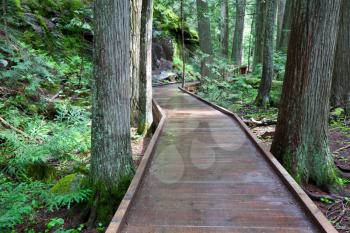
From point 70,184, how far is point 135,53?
13.5 ft

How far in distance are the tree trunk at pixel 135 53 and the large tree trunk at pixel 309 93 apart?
4113mm

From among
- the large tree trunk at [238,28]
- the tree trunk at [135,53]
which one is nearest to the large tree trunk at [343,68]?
the tree trunk at [135,53]

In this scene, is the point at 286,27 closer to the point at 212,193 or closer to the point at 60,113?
the point at 60,113

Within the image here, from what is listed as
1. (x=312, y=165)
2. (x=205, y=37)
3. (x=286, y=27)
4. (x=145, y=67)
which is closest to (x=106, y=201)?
(x=312, y=165)

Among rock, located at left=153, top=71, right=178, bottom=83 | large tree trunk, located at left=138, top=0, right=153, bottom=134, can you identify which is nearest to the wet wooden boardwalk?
large tree trunk, located at left=138, top=0, right=153, bottom=134

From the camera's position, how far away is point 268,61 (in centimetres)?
1295

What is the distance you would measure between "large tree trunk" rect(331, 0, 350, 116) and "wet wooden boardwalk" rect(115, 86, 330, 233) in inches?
133

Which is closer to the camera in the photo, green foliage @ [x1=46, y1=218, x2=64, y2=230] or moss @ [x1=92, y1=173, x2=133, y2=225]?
green foliage @ [x1=46, y1=218, x2=64, y2=230]

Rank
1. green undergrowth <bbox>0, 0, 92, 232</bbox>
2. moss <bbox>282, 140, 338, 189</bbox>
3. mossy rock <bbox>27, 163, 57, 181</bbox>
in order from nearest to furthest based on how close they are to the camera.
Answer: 1. green undergrowth <bbox>0, 0, 92, 232</bbox>
2. moss <bbox>282, 140, 338, 189</bbox>
3. mossy rock <bbox>27, 163, 57, 181</bbox>

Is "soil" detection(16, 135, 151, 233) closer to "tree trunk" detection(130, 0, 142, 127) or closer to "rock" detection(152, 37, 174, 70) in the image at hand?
"tree trunk" detection(130, 0, 142, 127)

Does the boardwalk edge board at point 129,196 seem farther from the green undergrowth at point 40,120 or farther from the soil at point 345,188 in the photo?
the soil at point 345,188

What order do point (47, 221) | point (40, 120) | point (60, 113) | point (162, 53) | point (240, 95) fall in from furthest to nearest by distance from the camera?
1. point (162, 53)
2. point (240, 95)
3. point (40, 120)
4. point (60, 113)
5. point (47, 221)

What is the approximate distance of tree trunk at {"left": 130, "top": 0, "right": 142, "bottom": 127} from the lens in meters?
8.16

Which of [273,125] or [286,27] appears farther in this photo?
[286,27]
